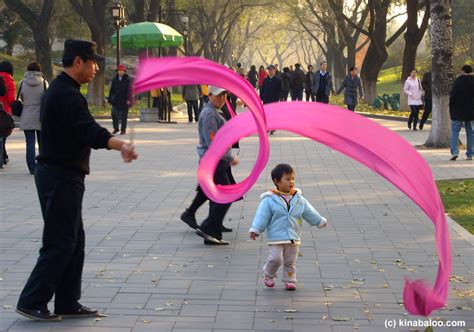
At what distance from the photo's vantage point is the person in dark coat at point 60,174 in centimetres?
655

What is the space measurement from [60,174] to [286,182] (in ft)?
6.46

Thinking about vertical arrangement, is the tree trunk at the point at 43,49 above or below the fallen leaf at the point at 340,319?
above

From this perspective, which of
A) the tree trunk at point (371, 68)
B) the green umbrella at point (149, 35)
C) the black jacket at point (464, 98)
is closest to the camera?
the black jacket at point (464, 98)

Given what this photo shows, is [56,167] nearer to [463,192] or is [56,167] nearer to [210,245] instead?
[210,245]

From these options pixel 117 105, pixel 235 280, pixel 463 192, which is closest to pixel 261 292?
pixel 235 280

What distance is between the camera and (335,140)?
5.72 m

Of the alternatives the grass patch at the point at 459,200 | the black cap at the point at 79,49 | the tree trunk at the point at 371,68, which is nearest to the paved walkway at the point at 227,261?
the grass patch at the point at 459,200

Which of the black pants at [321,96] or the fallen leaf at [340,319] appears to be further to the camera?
the black pants at [321,96]

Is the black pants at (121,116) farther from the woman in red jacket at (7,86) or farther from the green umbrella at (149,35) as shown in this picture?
the woman in red jacket at (7,86)

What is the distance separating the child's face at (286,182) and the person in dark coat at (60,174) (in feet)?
Answer: 5.70

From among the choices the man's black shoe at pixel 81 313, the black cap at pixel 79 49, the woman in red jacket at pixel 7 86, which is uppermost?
the black cap at pixel 79 49

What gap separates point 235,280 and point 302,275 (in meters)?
0.62

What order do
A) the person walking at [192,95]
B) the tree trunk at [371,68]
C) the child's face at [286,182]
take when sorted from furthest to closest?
the tree trunk at [371,68] < the person walking at [192,95] < the child's face at [286,182]

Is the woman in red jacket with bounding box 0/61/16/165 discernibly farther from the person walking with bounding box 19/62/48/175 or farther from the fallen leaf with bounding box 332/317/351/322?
the fallen leaf with bounding box 332/317/351/322
